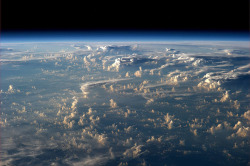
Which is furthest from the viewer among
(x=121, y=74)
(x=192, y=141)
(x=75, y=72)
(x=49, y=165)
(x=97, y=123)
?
(x=75, y=72)

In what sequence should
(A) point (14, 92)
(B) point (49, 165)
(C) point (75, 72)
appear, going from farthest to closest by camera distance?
(C) point (75, 72)
(A) point (14, 92)
(B) point (49, 165)

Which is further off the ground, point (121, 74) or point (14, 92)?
point (121, 74)

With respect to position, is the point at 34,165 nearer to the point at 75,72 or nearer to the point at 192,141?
the point at 192,141

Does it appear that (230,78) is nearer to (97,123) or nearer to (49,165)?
(97,123)

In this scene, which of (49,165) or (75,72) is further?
(75,72)

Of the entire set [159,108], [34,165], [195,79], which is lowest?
[34,165]

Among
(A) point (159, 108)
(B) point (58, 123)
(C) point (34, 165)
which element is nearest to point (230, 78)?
(A) point (159, 108)
